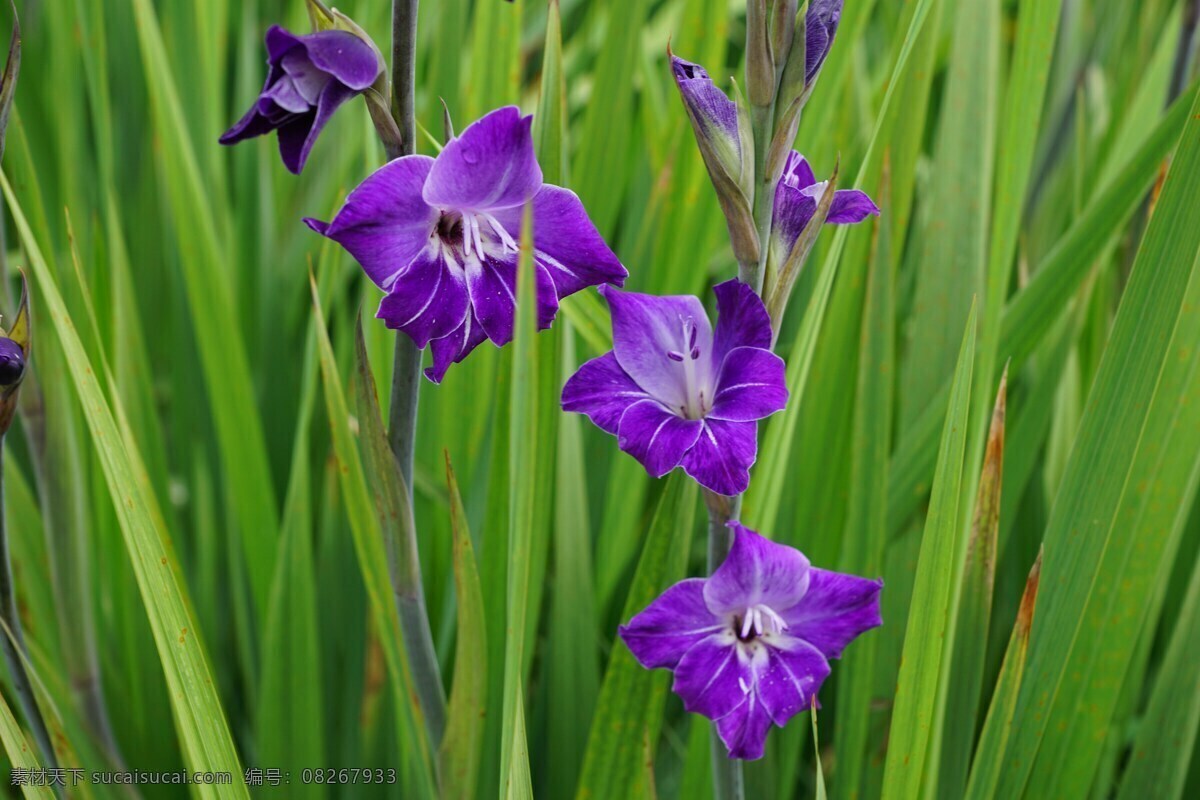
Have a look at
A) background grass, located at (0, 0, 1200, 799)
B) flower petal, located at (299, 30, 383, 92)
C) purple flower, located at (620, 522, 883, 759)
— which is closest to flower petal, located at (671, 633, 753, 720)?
purple flower, located at (620, 522, 883, 759)

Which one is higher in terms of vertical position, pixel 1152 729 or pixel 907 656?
pixel 907 656

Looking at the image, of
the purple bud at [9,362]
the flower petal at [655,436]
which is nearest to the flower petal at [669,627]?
the flower petal at [655,436]

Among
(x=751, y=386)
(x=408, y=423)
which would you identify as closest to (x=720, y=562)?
(x=751, y=386)

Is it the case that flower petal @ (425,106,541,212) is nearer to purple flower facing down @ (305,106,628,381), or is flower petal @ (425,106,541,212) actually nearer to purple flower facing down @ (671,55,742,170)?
purple flower facing down @ (305,106,628,381)

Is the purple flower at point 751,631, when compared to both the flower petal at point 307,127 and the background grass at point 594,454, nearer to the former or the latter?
the background grass at point 594,454

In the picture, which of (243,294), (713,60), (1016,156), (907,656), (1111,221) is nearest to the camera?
(907,656)

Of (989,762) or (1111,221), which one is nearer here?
(989,762)

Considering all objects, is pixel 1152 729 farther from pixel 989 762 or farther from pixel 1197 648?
pixel 989 762

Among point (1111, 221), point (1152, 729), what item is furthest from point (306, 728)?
point (1111, 221)
